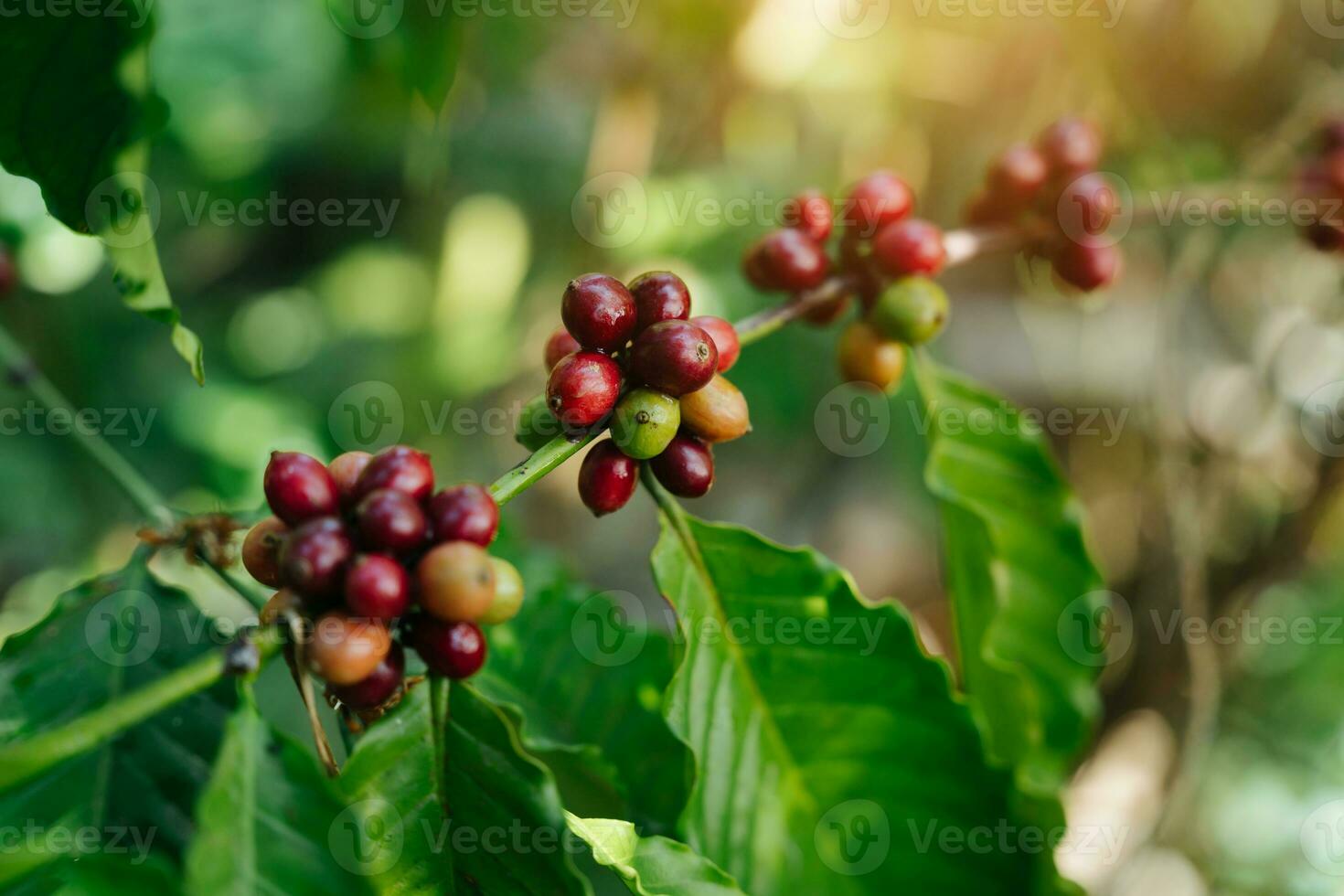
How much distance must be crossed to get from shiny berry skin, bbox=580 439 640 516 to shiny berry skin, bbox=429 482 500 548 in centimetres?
14

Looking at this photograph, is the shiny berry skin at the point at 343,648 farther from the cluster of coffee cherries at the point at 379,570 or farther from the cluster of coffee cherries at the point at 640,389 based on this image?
the cluster of coffee cherries at the point at 640,389

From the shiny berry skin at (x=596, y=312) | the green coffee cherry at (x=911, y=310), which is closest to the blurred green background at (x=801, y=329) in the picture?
the green coffee cherry at (x=911, y=310)

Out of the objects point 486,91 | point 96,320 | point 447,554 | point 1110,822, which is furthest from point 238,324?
point 1110,822

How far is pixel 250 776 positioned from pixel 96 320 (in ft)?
9.08

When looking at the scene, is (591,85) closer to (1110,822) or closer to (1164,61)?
(1164,61)

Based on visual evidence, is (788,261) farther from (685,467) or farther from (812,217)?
(685,467)

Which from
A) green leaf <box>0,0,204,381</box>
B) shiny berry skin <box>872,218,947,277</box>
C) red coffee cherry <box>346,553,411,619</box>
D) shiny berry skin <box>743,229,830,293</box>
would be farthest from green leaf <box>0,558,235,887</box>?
shiny berry skin <box>872,218,947,277</box>

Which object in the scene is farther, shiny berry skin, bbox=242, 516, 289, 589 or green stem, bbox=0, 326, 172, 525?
green stem, bbox=0, 326, 172, 525

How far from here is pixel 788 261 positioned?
4.34ft

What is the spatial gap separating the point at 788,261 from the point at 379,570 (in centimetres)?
70

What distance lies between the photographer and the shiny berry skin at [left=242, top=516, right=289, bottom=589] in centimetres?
98

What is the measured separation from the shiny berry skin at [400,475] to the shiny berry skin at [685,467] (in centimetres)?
26

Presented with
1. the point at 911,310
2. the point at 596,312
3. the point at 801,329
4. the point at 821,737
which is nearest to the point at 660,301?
the point at 596,312

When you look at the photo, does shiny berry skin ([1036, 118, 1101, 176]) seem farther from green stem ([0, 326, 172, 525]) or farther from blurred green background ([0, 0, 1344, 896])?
green stem ([0, 326, 172, 525])
